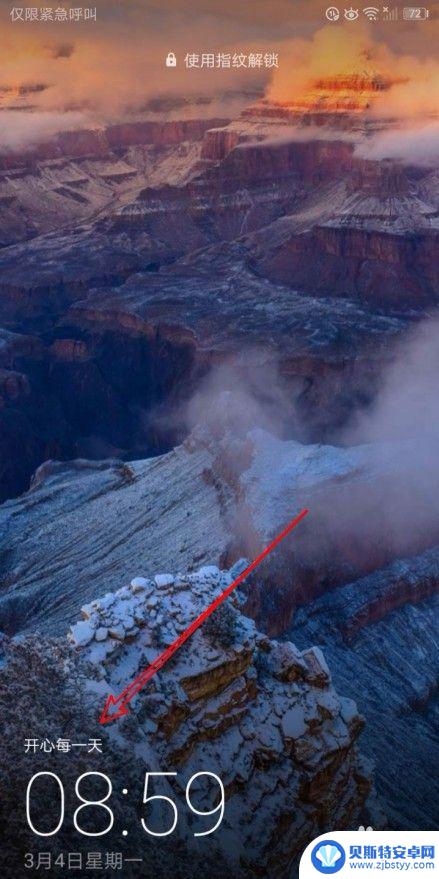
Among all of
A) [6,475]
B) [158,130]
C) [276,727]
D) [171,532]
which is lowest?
[6,475]

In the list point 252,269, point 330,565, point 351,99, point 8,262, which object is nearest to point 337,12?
point 330,565

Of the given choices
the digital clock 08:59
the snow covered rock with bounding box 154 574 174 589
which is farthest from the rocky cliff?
the digital clock 08:59

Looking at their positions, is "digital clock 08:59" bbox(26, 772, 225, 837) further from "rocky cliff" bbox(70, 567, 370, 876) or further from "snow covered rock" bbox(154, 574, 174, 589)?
"snow covered rock" bbox(154, 574, 174, 589)

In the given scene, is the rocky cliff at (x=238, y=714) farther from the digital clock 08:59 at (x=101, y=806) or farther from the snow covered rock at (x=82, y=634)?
the digital clock 08:59 at (x=101, y=806)

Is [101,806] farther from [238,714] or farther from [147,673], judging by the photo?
[238,714]

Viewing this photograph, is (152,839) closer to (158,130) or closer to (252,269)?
(252,269)

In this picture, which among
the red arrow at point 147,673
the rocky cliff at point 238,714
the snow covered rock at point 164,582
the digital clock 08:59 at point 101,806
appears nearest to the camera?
the digital clock 08:59 at point 101,806

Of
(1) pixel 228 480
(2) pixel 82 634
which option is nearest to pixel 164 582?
(2) pixel 82 634

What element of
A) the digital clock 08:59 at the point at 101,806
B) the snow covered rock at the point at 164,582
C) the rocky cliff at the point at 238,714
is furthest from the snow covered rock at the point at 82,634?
the digital clock 08:59 at the point at 101,806
